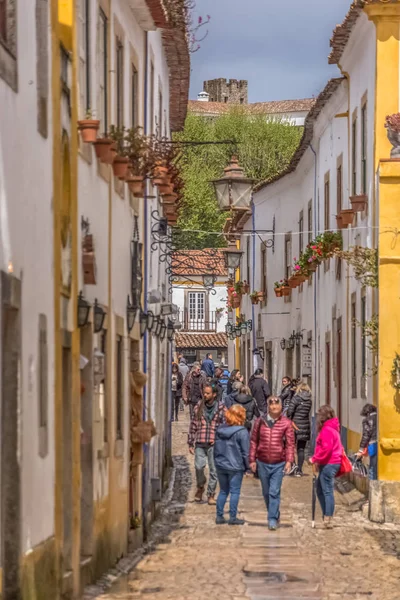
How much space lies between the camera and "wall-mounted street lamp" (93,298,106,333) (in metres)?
13.7

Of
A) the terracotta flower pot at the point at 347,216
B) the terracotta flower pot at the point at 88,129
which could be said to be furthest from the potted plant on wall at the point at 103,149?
the terracotta flower pot at the point at 347,216

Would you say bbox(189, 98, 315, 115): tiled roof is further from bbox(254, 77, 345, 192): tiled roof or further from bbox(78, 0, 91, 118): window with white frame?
bbox(78, 0, 91, 118): window with white frame

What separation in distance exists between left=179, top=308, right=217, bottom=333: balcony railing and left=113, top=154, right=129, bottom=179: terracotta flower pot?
220 feet

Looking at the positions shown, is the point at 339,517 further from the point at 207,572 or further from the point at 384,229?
the point at 207,572

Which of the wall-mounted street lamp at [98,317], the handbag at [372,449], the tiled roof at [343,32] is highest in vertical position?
the tiled roof at [343,32]

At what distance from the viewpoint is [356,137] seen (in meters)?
24.4

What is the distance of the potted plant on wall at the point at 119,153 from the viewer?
14.8 metres

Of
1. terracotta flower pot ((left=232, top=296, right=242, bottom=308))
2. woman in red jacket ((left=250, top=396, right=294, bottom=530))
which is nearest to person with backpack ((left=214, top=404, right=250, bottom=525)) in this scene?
woman in red jacket ((left=250, top=396, right=294, bottom=530))

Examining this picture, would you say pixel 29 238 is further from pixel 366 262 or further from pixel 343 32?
pixel 343 32

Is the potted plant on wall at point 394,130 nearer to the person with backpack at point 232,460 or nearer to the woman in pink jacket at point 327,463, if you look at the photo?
the woman in pink jacket at point 327,463

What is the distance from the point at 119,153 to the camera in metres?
15.1

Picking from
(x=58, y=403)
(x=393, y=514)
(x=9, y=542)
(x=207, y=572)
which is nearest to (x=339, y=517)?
(x=393, y=514)

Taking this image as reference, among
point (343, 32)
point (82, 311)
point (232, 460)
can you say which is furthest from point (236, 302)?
point (82, 311)

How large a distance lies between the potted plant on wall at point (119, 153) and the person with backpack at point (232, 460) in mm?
5285
